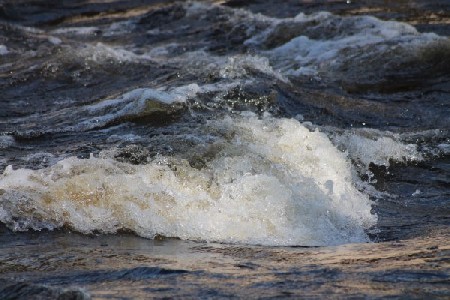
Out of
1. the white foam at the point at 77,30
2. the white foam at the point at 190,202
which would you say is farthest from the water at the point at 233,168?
the white foam at the point at 77,30

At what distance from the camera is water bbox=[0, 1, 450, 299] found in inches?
137

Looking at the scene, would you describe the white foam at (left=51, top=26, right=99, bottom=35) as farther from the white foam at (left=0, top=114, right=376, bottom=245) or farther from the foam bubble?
the white foam at (left=0, top=114, right=376, bottom=245)

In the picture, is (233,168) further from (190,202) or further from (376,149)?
(376,149)

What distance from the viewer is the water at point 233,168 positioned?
3.47 metres

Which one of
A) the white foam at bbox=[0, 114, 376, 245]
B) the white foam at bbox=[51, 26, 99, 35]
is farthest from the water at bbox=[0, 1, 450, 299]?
the white foam at bbox=[51, 26, 99, 35]

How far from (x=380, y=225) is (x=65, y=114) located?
3793 mm

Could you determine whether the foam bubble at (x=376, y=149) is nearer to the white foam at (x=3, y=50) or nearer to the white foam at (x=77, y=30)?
the white foam at (x=3, y=50)

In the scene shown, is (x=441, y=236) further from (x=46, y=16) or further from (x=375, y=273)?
(x=46, y=16)

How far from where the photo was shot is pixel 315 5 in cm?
1493

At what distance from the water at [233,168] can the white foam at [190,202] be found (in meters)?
0.01

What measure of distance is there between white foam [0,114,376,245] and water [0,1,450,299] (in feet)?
0.04

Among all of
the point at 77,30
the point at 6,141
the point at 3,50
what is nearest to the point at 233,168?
the point at 6,141

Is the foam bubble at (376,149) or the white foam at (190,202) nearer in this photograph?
the white foam at (190,202)

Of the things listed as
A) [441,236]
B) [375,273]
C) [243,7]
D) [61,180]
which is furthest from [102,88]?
[243,7]
